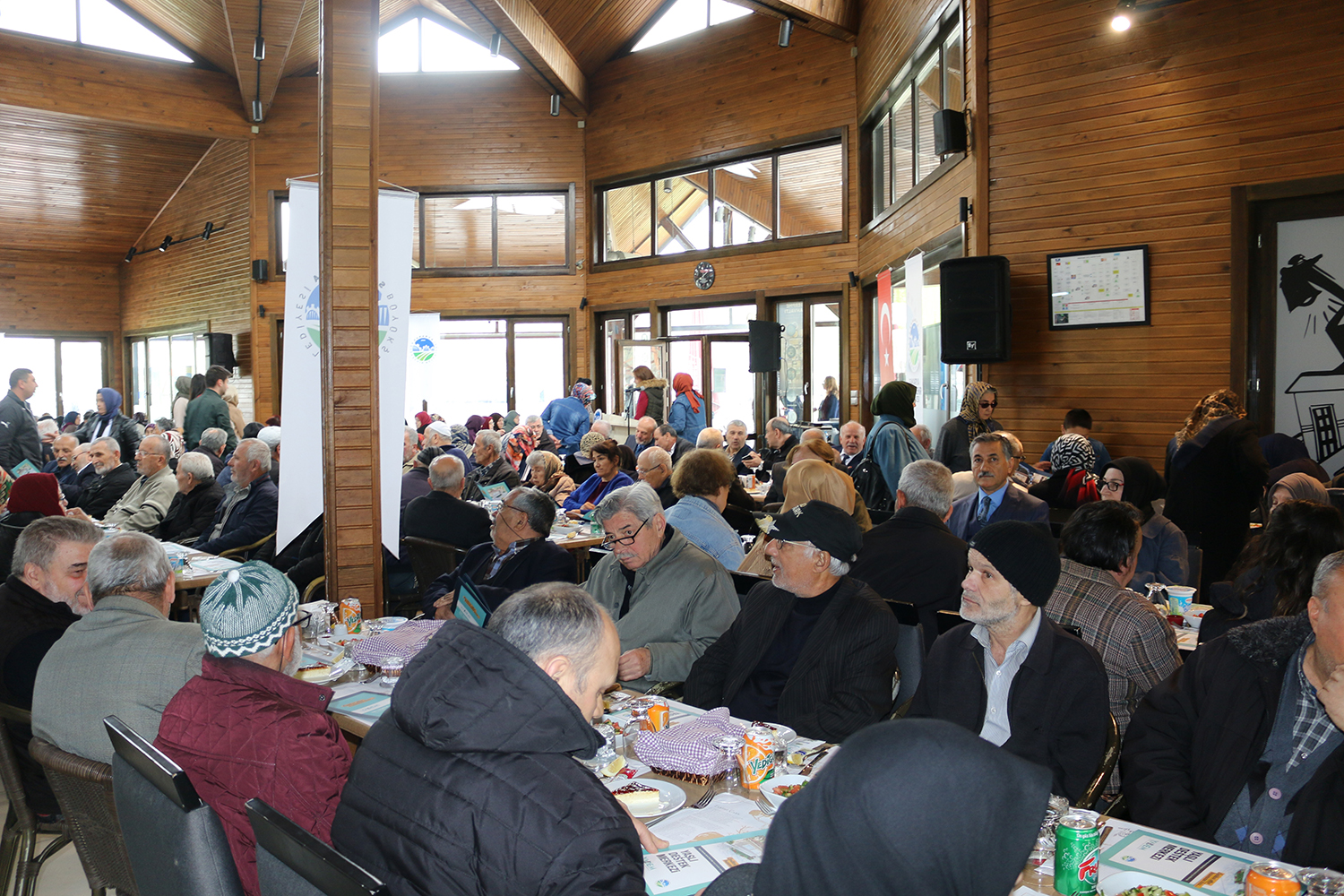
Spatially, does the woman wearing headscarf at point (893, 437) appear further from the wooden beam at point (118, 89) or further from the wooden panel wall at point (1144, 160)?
the wooden beam at point (118, 89)

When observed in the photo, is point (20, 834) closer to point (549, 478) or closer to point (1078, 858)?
point (1078, 858)

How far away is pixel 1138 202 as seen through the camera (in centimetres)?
664

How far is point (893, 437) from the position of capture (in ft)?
21.9

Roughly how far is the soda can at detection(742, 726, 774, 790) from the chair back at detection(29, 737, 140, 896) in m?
1.42

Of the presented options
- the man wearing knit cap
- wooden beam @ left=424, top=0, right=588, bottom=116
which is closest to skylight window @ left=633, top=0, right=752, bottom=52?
wooden beam @ left=424, top=0, right=588, bottom=116

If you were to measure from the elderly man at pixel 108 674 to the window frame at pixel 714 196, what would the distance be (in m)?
10.2

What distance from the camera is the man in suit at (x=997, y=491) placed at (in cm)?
512

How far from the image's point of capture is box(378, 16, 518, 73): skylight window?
47.9ft

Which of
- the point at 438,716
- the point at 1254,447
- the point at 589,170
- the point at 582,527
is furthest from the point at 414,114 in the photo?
the point at 438,716

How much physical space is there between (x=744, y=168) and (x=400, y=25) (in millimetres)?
6078

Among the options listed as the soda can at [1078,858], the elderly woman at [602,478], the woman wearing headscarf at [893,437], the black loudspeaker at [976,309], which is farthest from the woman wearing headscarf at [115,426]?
the soda can at [1078,858]

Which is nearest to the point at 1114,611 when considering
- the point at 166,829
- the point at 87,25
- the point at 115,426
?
the point at 166,829

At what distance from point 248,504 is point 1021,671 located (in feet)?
16.5

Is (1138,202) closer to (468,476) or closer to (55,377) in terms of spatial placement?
(468,476)
